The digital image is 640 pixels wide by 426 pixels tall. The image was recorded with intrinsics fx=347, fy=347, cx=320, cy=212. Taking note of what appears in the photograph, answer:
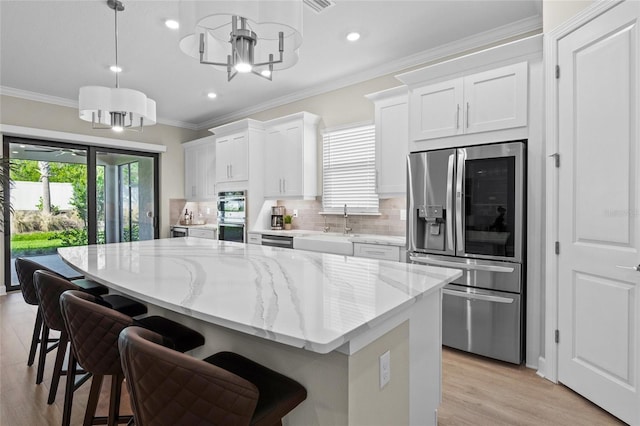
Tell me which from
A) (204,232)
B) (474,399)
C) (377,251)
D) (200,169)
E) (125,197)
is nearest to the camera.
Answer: (474,399)

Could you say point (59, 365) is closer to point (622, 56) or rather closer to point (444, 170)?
point (444, 170)

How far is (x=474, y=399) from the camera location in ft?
7.34

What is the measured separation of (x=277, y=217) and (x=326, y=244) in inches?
61.0

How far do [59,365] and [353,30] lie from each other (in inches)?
136

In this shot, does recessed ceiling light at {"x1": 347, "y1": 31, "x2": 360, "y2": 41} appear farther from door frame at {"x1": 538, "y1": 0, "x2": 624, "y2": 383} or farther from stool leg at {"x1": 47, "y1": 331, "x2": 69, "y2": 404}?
stool leg at {"x1": 47, "y1": 331, "x2": 69, "y2": 404}

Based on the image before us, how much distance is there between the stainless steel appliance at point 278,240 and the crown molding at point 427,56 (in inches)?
80.8

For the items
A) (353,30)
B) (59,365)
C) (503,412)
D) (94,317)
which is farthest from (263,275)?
(353,30)

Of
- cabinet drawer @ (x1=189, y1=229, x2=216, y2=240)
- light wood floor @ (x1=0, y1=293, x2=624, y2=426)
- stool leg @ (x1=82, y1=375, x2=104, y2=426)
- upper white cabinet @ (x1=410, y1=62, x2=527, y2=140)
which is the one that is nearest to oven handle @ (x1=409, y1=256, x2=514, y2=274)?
light wood floor @ (x1=0, y1=293, x2=624, y2=426)

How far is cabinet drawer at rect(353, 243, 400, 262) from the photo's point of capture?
11.2 feet

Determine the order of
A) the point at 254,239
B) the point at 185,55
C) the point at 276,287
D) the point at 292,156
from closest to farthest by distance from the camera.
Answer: the point at 276,287, the point at 185,55, the point at 292,156, the point at 254,239

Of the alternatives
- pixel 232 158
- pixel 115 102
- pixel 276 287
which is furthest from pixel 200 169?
pixel 276 287

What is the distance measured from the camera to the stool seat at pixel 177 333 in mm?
1514

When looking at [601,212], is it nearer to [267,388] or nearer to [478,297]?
[478,297]

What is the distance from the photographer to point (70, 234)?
552cm
